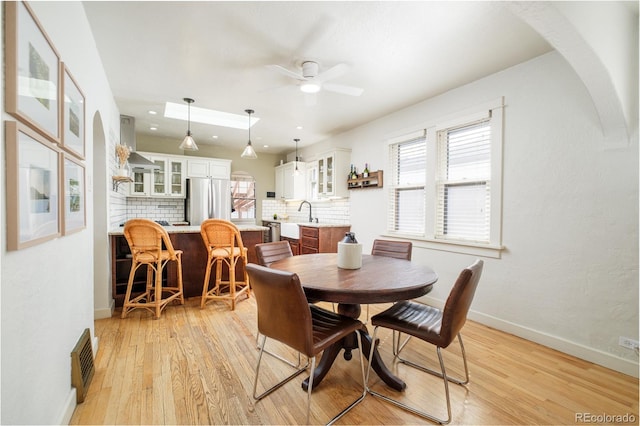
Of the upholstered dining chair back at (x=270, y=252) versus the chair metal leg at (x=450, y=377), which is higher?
the upholstered dining chair back at (x=270, y=252)

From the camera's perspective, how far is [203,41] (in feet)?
7.46

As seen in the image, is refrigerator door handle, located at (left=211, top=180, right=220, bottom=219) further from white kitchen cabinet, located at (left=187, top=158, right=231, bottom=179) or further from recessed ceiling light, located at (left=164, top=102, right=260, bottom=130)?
recessed ceiling light, located at (left=164, top=102, right=260, bottom=130)

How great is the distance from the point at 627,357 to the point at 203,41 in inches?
155

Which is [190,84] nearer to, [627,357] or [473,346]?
[473,346]

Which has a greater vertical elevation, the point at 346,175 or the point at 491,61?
the point at 491,61

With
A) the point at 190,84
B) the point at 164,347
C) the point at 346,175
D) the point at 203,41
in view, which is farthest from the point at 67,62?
the point at 346,175

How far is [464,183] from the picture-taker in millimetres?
3137

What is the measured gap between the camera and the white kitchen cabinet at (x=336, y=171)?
4746 millimetres

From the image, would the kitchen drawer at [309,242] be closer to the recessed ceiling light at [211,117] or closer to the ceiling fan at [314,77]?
the recessed ceiling light at [211,117]

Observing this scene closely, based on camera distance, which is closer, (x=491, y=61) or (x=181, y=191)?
(x=491, y=61)

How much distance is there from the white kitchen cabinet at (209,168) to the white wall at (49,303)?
3.61 metres

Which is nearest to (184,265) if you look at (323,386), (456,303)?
(323,386)

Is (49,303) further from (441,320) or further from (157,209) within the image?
(157,209)
